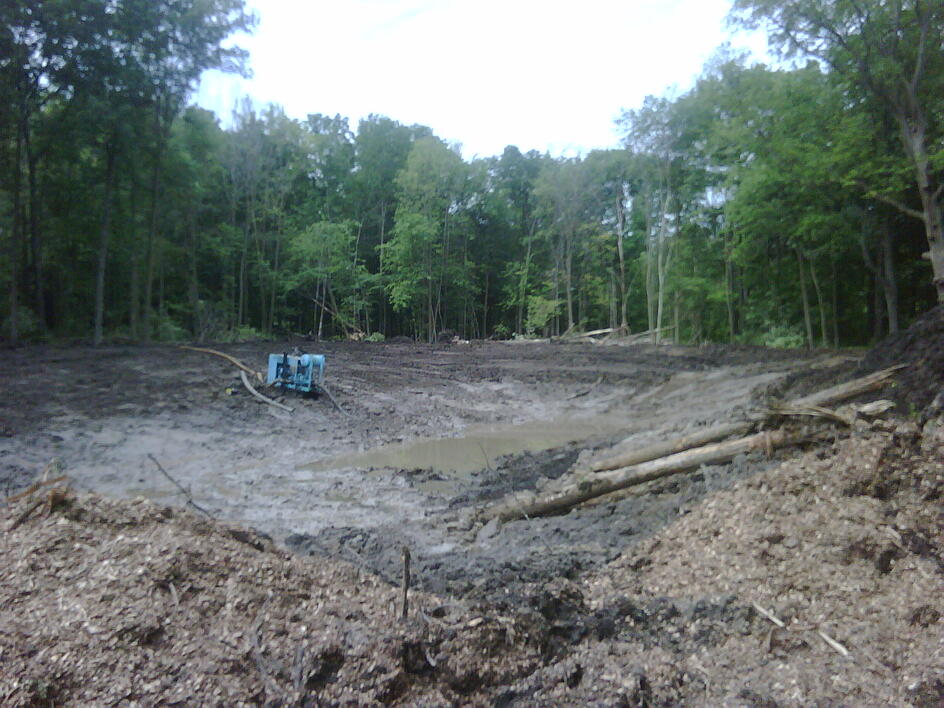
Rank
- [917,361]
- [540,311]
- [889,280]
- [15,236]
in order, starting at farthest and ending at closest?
[540,311]
[15,236]
[889,280]
[917,361]

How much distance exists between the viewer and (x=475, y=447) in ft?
44.4

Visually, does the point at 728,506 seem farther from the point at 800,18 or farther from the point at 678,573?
the point at 800,18

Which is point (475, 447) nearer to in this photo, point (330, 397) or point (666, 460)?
point (330, 397)

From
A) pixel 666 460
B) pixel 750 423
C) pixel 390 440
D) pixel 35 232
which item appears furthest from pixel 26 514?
pixel 35 232

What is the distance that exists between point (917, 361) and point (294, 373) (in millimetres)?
12690

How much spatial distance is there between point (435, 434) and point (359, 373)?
5845mm

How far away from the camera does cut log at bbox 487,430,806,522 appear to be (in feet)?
20.9

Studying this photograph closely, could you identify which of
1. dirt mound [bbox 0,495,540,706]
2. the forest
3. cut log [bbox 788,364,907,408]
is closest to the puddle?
cut log [bbox 788,364,907,408]

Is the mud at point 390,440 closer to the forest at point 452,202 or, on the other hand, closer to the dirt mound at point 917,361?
the dirt mound at point 917,361

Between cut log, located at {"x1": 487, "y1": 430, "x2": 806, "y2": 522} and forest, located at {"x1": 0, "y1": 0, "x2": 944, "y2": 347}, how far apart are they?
34.2 feet

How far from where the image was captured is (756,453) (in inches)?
247

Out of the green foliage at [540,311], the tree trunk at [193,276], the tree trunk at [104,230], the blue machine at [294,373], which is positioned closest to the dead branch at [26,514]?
the blue machine at [294,373]

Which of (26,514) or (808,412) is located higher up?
(808,412)

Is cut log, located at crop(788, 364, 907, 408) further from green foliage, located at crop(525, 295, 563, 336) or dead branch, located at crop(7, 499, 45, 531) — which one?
green foliage, located at crop(525, 295, 563, 336)
